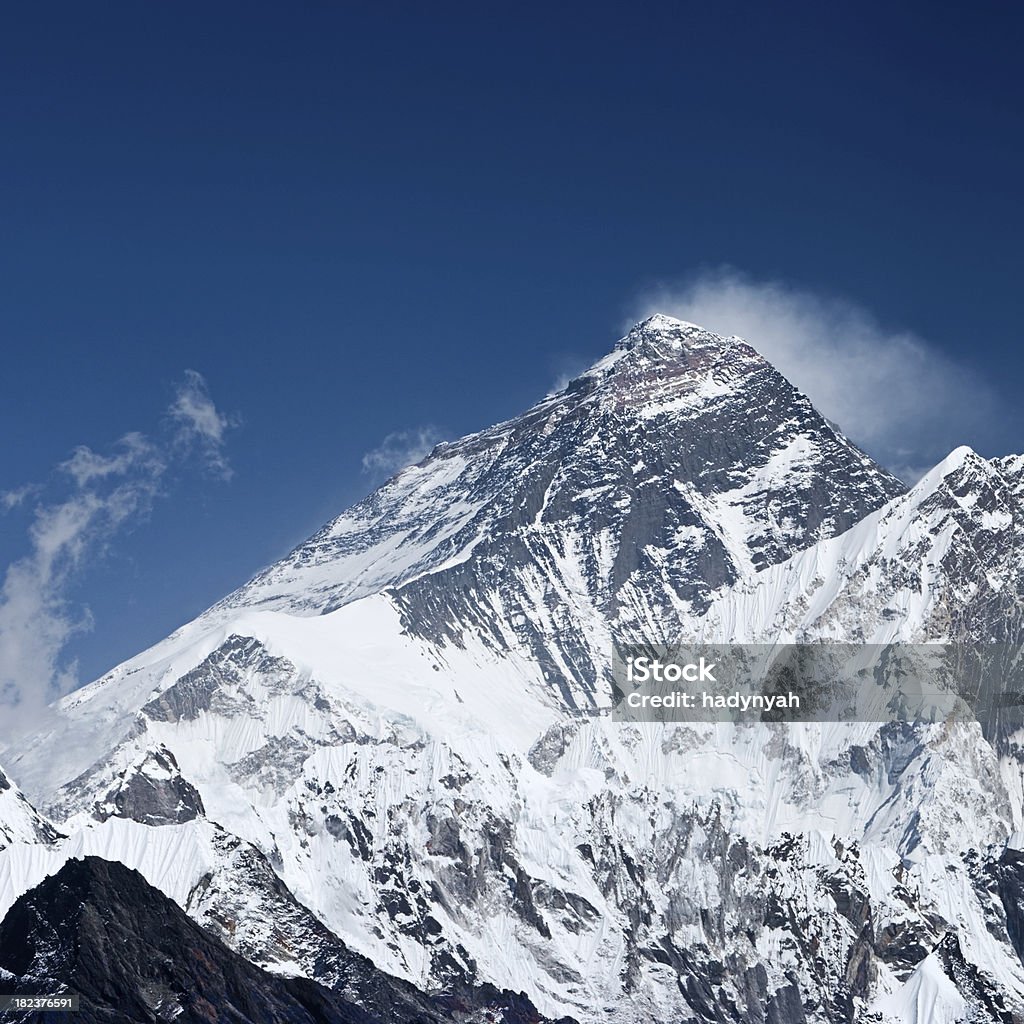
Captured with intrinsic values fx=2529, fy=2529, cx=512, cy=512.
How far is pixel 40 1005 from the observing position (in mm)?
199875
